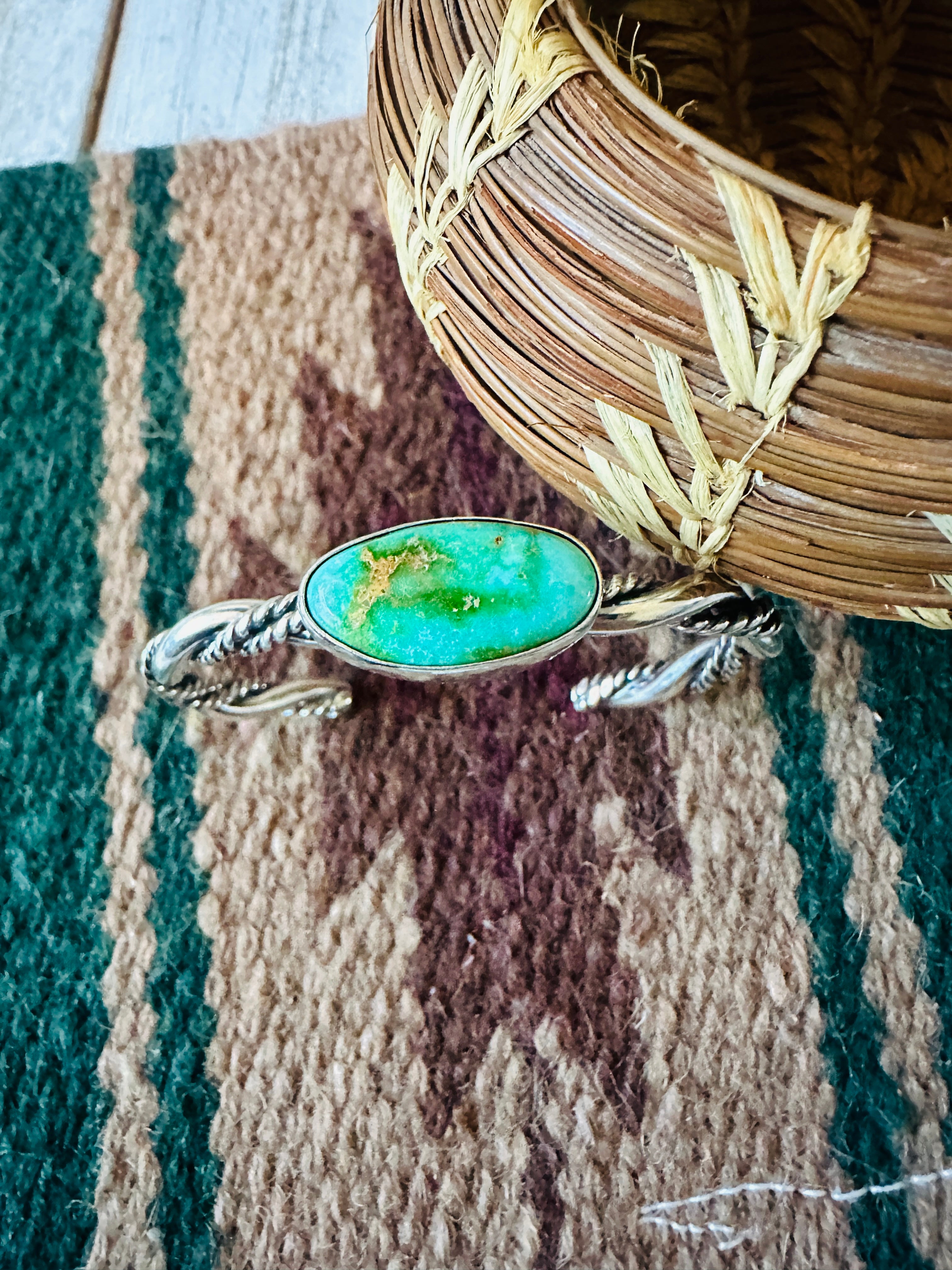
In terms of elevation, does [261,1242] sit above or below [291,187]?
below

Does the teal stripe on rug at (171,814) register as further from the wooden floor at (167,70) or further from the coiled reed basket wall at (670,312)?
the coiled reed basket wall at (670,312)

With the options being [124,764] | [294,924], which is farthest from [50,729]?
[294,924]

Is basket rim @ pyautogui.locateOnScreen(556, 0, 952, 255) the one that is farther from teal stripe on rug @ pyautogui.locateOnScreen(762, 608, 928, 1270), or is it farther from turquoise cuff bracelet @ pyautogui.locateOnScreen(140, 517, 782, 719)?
teal stripe on rug @ pyautogui.locateOnScreen(762, 608, 928, 1270)

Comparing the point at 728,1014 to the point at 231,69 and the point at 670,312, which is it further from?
the point at 231,69

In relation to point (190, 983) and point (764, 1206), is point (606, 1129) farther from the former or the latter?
point (190, 983)

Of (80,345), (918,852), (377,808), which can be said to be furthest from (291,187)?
(918,852)

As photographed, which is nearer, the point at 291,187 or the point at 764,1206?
the point at 764,1206
